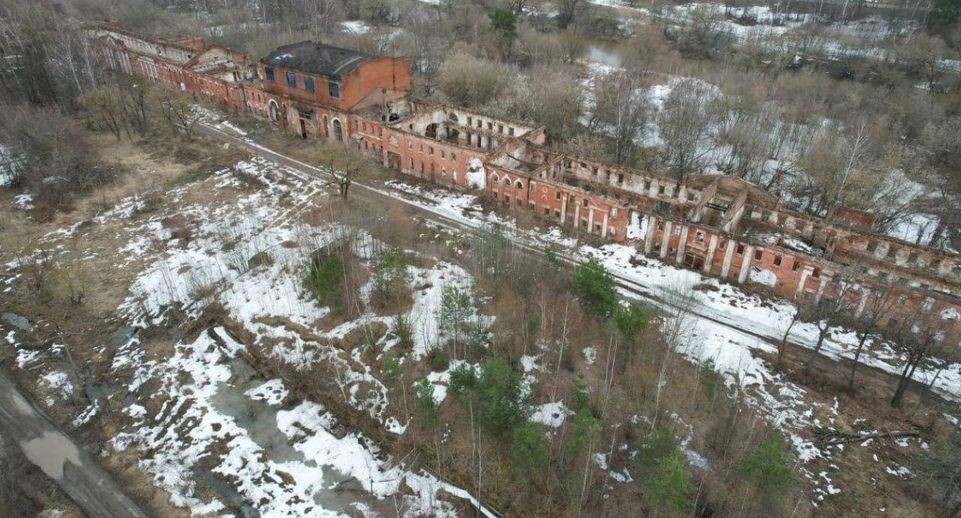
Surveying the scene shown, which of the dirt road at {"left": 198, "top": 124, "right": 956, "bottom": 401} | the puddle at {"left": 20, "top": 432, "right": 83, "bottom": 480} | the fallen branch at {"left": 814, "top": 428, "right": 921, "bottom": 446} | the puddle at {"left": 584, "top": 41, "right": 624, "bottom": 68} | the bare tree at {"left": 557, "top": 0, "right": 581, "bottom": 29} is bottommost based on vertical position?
the puddle at {"left": 20, "top": 432, "right": 83, "bottom": 480}

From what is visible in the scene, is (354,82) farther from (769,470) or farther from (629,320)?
(769,470)

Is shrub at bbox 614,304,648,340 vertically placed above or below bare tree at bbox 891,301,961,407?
above

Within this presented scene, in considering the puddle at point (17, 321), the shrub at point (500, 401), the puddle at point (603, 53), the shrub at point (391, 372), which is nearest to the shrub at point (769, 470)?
the shrub at point (500, 401)

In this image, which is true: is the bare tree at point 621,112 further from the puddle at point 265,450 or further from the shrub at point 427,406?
the puddle at point 265,450

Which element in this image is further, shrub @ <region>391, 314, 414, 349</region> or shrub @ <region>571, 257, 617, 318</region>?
shrub @ <region>391, 314, 414, 349</region>

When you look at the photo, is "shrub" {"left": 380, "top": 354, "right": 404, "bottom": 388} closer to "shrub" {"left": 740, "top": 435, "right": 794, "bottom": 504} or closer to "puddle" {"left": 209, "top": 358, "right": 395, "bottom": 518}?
"puddle" {"left": 209, "top": 358, "right": 395, "bottom": 518}

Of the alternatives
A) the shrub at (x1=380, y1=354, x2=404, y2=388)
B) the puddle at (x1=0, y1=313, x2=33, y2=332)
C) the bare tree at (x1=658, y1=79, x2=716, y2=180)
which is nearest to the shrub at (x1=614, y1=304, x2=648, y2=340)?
the shrub at (x1=380, y1=354, x2=404, y2=388)

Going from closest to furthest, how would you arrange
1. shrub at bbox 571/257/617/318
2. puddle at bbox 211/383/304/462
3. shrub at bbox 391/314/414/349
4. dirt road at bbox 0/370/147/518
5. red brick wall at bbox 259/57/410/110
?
dirt road at bbox 0/370/147/518 < puddle at bbox 211/383/304/462 < shrub at bbox 571/257/617/318 < shrub at bbox 391/314/414/349 < red brick wall at bbox 259/57/410/110

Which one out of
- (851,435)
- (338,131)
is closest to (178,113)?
(338,131)
